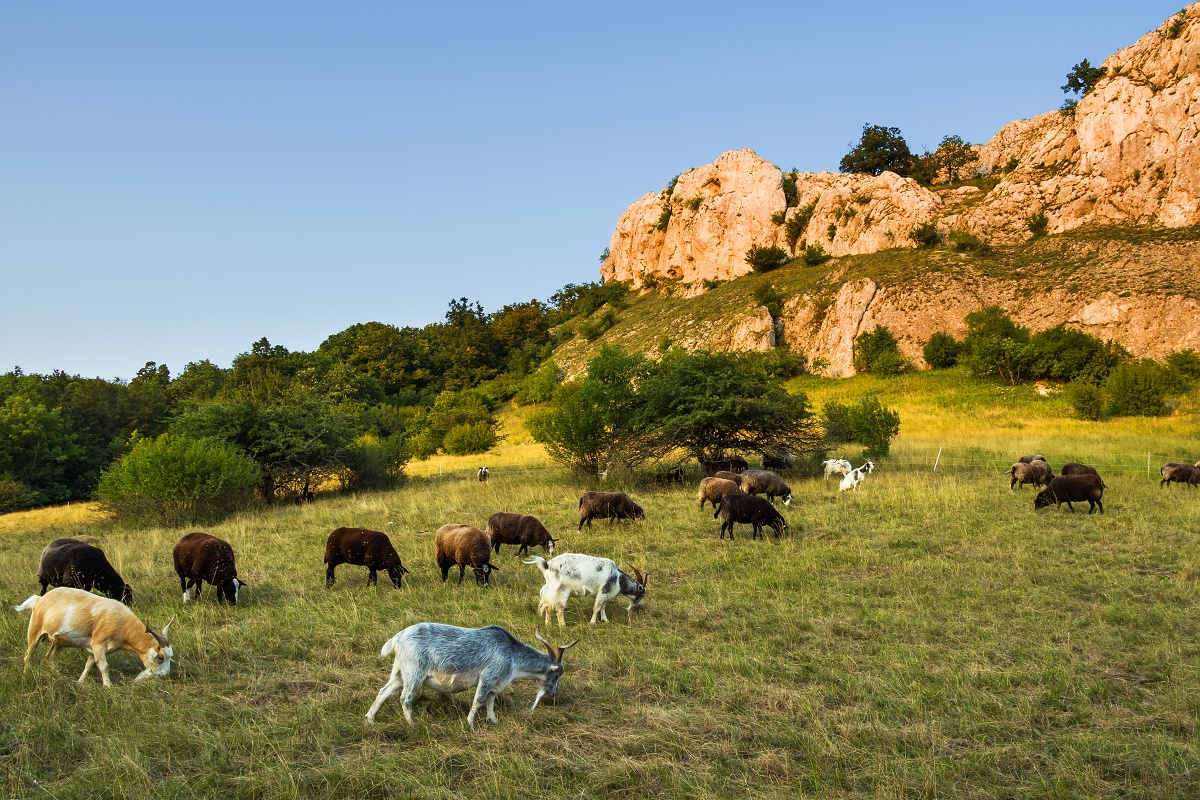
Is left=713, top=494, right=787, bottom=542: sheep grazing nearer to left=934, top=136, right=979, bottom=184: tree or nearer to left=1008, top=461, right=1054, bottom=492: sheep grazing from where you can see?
left=1008, top=461, right=1054, bottom=492: sheep grazing

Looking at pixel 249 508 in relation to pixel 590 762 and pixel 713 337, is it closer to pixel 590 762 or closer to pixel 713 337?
pixel 590 762

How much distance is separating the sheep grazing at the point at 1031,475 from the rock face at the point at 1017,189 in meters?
49.6

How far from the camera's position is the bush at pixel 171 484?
21.3 m

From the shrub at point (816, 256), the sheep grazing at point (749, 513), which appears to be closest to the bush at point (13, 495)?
the sheep grazing at point (749, 513)

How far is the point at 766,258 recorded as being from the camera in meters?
80.7

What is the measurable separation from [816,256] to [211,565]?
2914 inches

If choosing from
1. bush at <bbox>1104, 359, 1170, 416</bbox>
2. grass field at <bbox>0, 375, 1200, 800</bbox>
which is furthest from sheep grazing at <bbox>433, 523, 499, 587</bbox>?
bush at <bbox>1104, 359, 1170, 416</bbox>

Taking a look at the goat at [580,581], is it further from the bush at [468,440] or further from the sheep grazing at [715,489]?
the bush at [468,440]

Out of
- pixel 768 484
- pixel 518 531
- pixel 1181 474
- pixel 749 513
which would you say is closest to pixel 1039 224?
pixel 1181 474

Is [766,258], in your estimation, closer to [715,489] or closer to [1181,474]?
[1181,474]

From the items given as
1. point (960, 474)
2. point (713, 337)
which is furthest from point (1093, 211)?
point (960, 474)

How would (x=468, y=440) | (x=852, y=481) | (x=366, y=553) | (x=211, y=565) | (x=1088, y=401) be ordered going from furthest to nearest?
1. (x=468, y=440)
2. (x=1088, y=401)
3. (x=852, y=481)
4. (x=366, y=553)
5. (x=211, y=565)

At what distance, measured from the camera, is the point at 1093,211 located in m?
59.9

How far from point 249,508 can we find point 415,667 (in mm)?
21591
